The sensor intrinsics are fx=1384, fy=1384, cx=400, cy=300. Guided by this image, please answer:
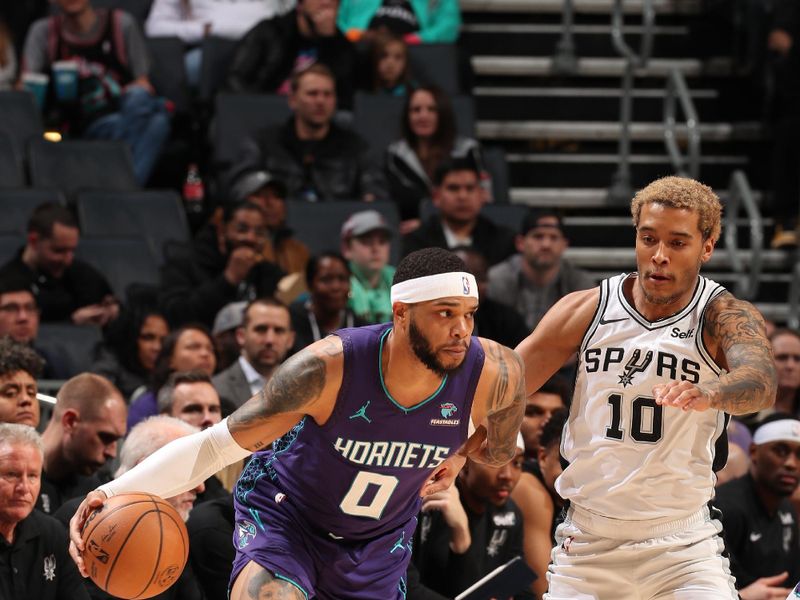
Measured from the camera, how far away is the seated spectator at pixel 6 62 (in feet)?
34.9

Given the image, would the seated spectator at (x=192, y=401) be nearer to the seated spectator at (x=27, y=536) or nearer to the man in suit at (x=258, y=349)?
the man in suit at (x=258, y=349)

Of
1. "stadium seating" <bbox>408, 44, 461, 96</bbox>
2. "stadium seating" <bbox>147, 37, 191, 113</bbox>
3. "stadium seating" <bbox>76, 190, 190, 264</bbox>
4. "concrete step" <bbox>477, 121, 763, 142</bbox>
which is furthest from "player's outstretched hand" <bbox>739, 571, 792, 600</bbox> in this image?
"stadium seating" <bbox>147, 37, 191, 113</bbox>

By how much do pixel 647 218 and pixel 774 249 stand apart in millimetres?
6965

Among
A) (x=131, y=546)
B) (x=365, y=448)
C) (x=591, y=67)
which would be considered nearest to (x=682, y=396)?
(x=365, y=448)

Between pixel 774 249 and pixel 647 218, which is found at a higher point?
pixel 647 218

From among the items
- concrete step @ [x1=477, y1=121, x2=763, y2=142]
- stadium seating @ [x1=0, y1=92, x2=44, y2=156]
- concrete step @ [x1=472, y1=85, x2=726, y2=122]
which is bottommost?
concrete step @ [x1=477, y1=121, x2=763, y2=142]

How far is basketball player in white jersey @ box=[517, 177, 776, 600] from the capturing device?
16.1 feet

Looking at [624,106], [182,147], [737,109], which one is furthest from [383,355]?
[737,109]

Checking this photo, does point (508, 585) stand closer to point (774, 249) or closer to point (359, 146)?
point (359, 146)

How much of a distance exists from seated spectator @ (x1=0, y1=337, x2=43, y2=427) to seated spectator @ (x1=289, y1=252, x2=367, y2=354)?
2.38m

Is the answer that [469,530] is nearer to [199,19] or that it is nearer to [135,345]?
[135,345]

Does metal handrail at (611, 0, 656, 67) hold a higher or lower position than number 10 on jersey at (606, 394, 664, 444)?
higher

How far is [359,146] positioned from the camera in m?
10.4

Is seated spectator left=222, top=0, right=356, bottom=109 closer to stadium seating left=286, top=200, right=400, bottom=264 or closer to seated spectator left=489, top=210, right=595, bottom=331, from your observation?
stadium seating left=286, top=200, right=400, bottom=264
